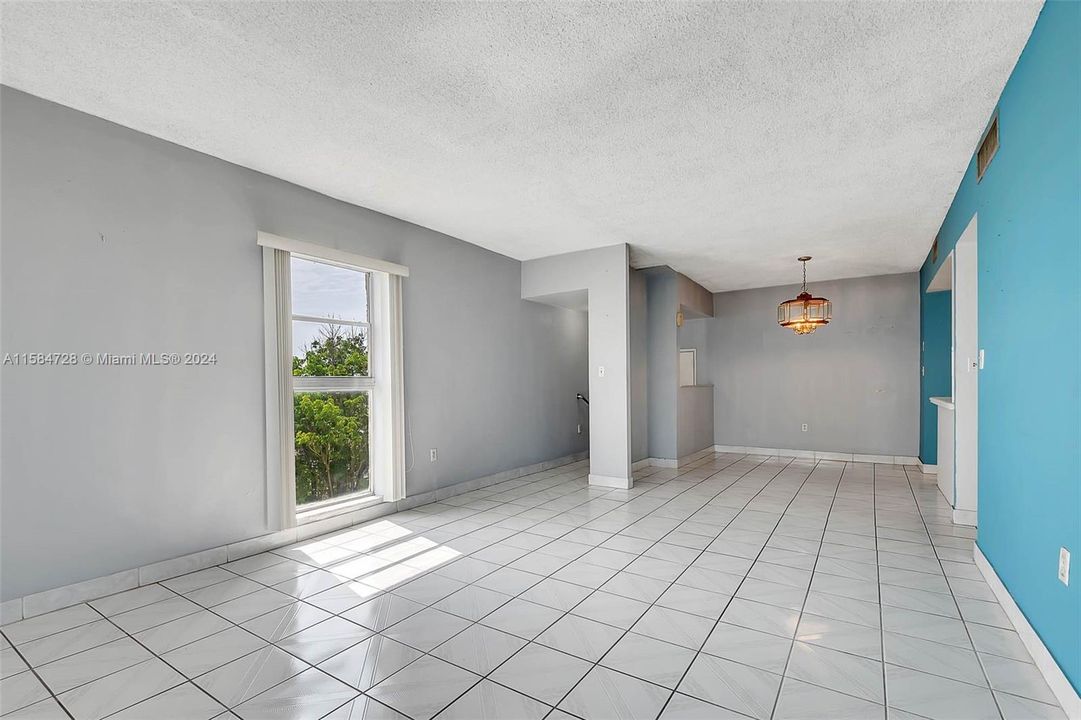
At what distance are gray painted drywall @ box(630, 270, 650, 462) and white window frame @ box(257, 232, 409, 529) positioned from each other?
318cm

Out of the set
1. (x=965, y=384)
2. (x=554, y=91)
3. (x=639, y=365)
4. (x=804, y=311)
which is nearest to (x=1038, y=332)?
(x=554, y=91)

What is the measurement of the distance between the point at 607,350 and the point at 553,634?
3.75 meters

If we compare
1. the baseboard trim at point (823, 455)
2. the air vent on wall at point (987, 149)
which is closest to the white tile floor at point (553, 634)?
the air vent on wall at point (987, 149)

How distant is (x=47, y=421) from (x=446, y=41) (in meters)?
2.84

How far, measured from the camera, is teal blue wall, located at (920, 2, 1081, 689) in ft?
6.01

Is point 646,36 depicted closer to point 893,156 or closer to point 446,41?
point 446,41

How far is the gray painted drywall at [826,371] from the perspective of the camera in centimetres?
745

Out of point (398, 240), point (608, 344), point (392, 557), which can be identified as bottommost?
point (392, 557)

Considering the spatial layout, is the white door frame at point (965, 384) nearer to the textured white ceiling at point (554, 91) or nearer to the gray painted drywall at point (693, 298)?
the textured white ceiling at point (554, 91)

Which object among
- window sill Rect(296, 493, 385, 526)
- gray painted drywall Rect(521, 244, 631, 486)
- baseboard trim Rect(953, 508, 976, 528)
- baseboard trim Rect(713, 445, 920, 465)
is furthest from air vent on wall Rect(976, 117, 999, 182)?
baseboard trim Rect(713, 445, 920, 465)

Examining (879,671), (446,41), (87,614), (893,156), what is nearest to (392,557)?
(87,614)

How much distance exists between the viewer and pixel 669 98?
2764mm

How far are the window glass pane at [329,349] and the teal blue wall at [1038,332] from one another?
4396 mm
